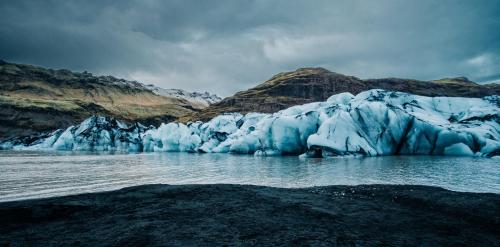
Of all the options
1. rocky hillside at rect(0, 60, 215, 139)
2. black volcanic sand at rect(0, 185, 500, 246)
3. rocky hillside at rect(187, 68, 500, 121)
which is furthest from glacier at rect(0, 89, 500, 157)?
→ rocky hillside at rect(0, 60, 215, 139)

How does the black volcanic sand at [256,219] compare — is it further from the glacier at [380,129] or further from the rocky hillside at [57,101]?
the rocky hillside at [57,101]

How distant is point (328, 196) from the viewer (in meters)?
8.74

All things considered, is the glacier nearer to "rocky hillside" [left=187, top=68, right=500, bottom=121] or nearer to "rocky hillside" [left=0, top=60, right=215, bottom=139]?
"rocky hillside" [left=187, top=68, right=500, bottom=121]

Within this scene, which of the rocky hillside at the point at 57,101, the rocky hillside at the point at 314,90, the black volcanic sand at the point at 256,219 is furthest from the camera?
the rocky hillside at the point at 314,90

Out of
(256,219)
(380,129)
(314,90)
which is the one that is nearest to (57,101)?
(314,90)

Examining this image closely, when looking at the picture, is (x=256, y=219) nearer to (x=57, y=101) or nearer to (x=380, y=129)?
(x=380, y=129)

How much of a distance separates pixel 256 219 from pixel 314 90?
10568 centimetres

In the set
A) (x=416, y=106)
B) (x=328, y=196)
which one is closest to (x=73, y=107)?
(x=416, y=106)

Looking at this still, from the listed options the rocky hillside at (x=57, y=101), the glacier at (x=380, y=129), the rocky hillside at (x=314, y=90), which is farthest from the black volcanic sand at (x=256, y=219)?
the rocky hillside at (x=57, y=101)

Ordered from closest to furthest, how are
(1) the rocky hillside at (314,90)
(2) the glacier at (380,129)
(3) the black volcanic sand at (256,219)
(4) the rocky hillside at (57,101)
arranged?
(3) the black volcanic sand at (256,219), (2) the glacier at (380,129), (4) the rocky hillside at (57,101), (1) the rocky hillside at (314,90)

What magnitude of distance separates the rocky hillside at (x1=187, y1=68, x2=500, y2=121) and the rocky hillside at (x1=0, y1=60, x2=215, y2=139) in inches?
1563

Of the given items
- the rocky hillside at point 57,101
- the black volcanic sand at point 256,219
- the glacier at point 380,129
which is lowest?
the black volcanic sand at point 256,219

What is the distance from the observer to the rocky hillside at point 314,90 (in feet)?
327

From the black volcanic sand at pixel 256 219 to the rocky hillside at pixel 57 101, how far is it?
332 feet
